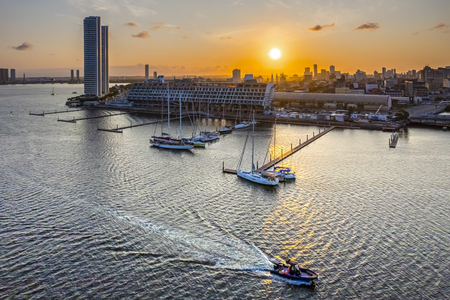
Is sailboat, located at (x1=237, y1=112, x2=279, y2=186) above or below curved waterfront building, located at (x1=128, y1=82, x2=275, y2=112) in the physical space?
below

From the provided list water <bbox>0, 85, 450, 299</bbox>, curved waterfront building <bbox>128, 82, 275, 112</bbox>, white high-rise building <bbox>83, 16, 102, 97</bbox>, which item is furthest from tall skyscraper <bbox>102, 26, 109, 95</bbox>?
water <bbox>0, 85, 450, 299</bbox>

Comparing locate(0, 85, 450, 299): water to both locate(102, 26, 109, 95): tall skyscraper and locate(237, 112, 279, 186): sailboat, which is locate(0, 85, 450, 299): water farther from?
locate(102, 26, 109, 95): tall skyscraper

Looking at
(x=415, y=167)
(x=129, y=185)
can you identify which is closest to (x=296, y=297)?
(x=129, y=185)

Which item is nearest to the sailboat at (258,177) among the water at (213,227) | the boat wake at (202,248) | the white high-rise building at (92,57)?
the water at (213,227)

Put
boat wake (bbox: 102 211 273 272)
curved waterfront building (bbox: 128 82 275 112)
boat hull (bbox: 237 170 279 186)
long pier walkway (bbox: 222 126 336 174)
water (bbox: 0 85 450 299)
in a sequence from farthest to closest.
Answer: curved waterfront building (bbox: 128 82 275 112) < long pier walkway (bbox: 222 126 336 174) < boat hull (bbox: 237 170 279 186) < boat wake (bbox: 102 211 273 272) < water (bbox: 0 85 450 299)

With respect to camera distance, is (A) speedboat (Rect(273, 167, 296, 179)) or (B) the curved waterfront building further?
Answer: (B) the curved waterfront building

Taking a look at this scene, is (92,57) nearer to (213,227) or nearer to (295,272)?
(213,227)
